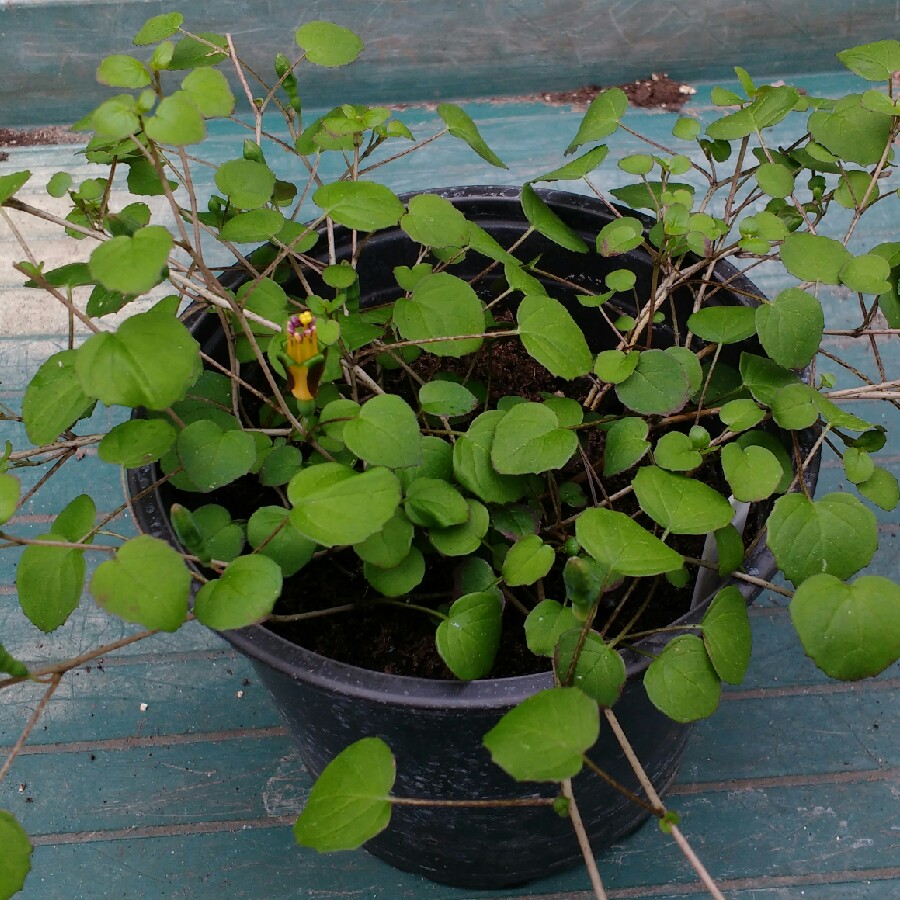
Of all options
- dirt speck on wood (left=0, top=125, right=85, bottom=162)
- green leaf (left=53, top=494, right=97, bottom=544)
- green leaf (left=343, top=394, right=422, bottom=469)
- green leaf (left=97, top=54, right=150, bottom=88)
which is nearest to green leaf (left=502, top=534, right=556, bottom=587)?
green leaf (left=343, top=394, right=422, bottom=469)

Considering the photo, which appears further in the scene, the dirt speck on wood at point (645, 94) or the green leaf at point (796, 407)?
the dirt speck on wood at point (645, 94)

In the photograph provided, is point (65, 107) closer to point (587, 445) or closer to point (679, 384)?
point (587, 445)

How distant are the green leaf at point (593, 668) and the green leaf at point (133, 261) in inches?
13.7

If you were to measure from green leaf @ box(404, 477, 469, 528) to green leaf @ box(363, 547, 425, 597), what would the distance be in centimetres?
3

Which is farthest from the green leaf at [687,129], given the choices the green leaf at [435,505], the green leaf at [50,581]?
the green leaf at [50,581]

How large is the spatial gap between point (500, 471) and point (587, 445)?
0.26 m

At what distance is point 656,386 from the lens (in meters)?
0.72

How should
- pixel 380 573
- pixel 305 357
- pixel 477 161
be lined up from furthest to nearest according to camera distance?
pixel 477 161
pixel 380 573
pixel 305 357

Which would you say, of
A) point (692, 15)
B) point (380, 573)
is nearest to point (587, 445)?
point (380, 573)

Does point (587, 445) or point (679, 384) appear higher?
point (679, 384)

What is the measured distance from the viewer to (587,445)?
2.95ft

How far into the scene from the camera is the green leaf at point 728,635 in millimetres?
619

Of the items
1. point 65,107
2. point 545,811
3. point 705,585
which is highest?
point 65,107

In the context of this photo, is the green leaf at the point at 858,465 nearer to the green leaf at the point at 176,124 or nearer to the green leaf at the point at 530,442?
the green leaf at the point at 530,442
